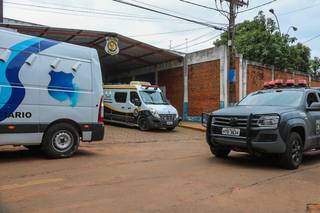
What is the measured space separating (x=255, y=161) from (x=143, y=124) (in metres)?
9.89

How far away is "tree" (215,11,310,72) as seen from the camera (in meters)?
26.0

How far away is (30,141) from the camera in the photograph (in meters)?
9.29

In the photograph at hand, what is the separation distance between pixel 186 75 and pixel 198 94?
169 cm

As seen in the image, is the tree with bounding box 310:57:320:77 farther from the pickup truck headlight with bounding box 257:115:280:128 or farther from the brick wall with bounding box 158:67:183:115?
the pickup truck headlight with bounding box 257:115:280:128

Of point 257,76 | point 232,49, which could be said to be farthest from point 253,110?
point 257,76

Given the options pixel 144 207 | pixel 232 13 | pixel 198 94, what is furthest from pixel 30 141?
pixel 198 94

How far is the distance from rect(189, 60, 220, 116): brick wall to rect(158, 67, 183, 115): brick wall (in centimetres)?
116

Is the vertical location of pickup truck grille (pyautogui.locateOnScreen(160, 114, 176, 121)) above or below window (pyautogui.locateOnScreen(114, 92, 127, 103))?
below

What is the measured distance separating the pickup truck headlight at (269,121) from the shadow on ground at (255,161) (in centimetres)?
96

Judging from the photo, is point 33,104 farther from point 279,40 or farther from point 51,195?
point 279,40

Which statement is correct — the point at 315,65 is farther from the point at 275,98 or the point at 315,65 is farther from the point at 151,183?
the point at 151,183

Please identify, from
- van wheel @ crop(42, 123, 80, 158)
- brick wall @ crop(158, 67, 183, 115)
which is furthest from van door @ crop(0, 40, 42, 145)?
brick wall @ crop(158, 67, 183, 115)

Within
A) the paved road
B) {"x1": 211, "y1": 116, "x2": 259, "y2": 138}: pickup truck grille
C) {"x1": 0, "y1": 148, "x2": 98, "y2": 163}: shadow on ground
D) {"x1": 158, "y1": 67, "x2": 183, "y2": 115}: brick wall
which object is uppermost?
{"x1": 158, "y1": 67, "x2": 183, "y2": 115}: brick wall

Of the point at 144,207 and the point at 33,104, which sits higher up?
the point at 33,104
